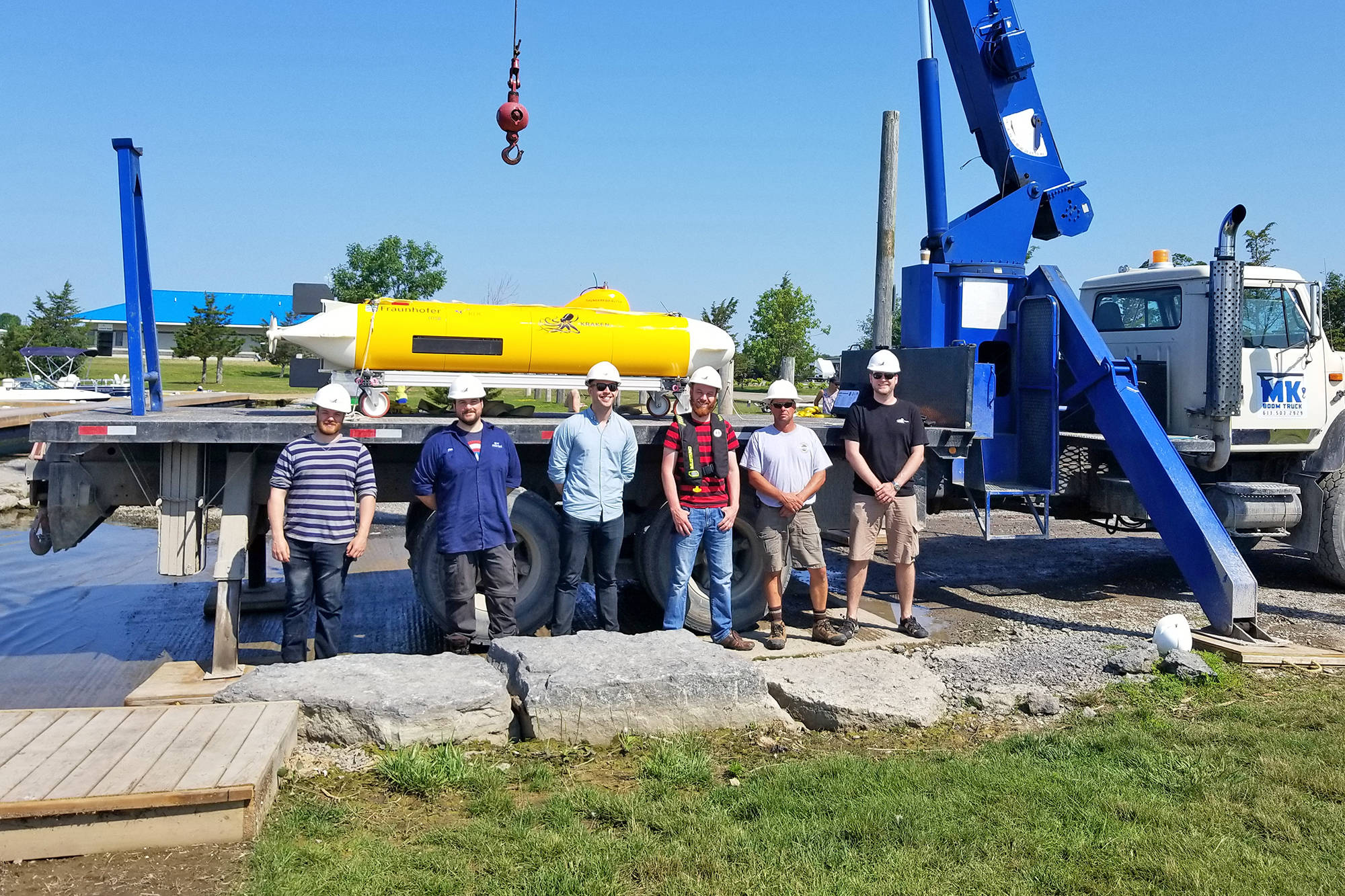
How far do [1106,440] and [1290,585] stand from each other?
310cm

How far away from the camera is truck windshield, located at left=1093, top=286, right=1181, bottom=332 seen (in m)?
9.70

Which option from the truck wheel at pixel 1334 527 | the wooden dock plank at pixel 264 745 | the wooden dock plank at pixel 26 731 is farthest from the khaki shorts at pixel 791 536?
the truck wheel at pixel 1334 527

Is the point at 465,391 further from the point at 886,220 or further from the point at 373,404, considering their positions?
the point at 886,220

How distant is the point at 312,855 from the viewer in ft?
13.1

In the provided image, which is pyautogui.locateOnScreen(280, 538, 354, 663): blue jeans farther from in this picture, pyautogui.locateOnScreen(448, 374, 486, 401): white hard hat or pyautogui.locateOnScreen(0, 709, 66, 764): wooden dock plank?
pyautogui.locateOnScreen(0, 709, 66, 764): wooden dock plank

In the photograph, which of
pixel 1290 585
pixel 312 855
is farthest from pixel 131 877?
pixel 1290 585

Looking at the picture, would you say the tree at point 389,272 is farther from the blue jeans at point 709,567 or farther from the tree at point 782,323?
the blue jeans at point 709,567

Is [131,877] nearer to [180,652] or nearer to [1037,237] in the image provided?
[180,652]

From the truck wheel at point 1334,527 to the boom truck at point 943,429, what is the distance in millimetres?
389

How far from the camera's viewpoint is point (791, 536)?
7500 mm

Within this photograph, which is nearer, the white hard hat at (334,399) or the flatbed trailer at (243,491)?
the white hard hat at (334,399)

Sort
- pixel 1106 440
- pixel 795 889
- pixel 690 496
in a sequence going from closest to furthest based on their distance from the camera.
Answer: pixel 795 889 → pixel 690 496 → pixel 1106 440

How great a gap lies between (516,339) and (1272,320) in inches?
257

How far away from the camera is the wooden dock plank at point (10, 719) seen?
471 cm
